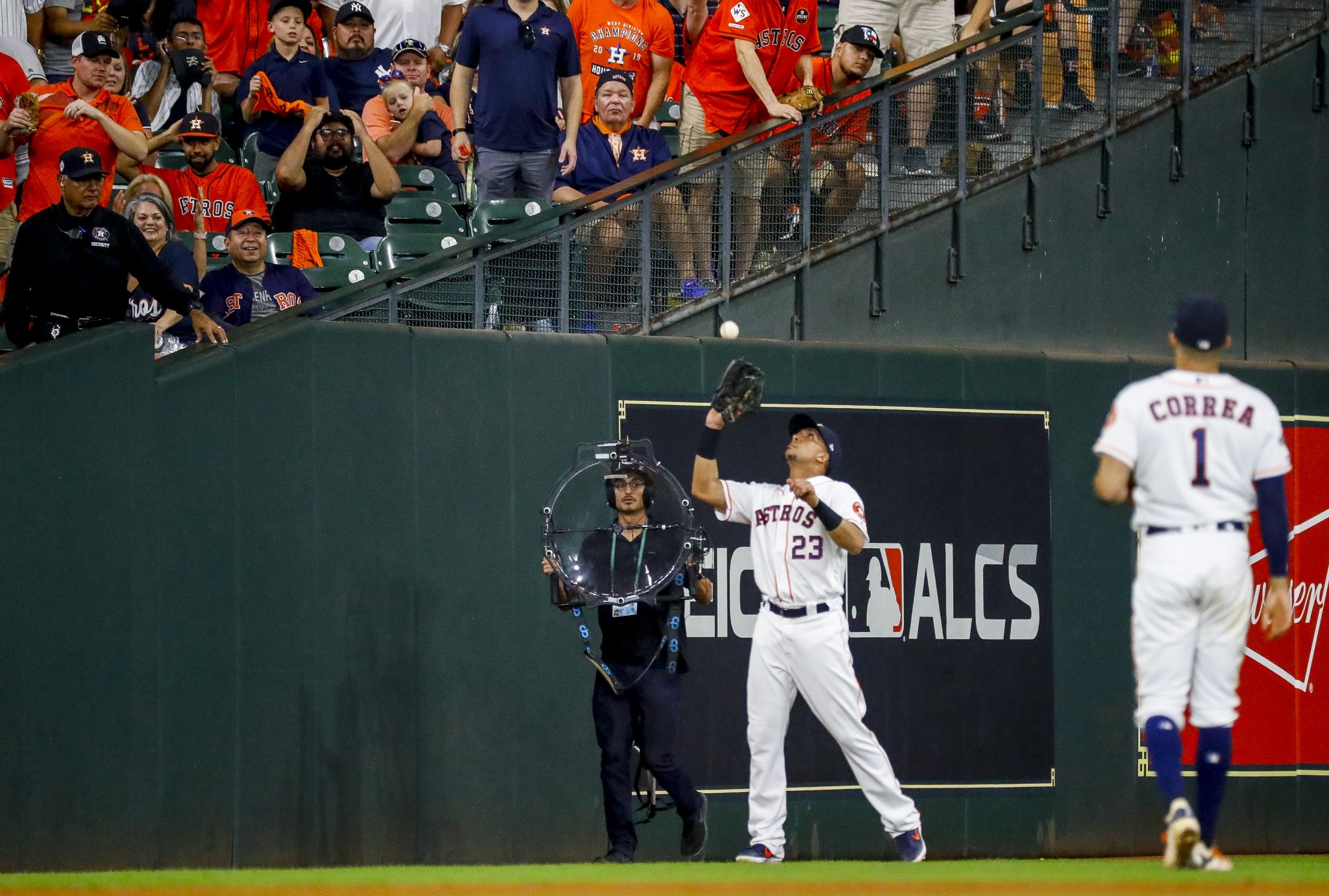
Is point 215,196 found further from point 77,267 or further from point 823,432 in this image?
point 823,432

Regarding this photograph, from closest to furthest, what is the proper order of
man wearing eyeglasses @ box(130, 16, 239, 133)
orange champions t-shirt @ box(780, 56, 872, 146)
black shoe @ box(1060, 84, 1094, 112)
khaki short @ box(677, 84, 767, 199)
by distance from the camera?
khaki short @ box(677, 84, 767, 199) < orange champions t-shirt @ box(780, 56, 872, 146) < black shoe @ box(1060, 84, 1094, 112) < man wearing eyeglasses @ box(130, 16, 239, 133)

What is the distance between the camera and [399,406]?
29.0 ft

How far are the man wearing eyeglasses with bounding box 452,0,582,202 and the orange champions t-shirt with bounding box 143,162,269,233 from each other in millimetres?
1296

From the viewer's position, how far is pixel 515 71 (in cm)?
1054

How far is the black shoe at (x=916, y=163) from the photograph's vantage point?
10.5m

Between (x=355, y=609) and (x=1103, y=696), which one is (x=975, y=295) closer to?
(x=1103, y=696)

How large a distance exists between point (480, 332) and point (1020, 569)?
3397mm

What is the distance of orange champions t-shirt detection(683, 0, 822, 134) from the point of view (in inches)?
Result: 424

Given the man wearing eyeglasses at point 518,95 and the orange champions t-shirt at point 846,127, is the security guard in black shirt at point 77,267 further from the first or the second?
the orange champions t-shirt at point 846,127

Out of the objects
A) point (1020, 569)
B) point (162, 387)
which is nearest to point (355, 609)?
point (162, 387)

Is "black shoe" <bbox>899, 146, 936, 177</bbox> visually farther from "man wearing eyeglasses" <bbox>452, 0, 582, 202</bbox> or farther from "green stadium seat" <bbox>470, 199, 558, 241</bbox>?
"green stadium seat" <bbox>470, 199, 558, 241</bbox>

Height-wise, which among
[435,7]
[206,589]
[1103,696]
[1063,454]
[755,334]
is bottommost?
[1103,696]

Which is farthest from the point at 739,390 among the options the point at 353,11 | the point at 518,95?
the point at 353,11

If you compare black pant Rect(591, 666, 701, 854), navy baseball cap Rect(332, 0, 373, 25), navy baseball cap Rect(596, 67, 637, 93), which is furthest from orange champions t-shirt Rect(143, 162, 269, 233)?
black pant Rect(591, 666, 701, 854)
